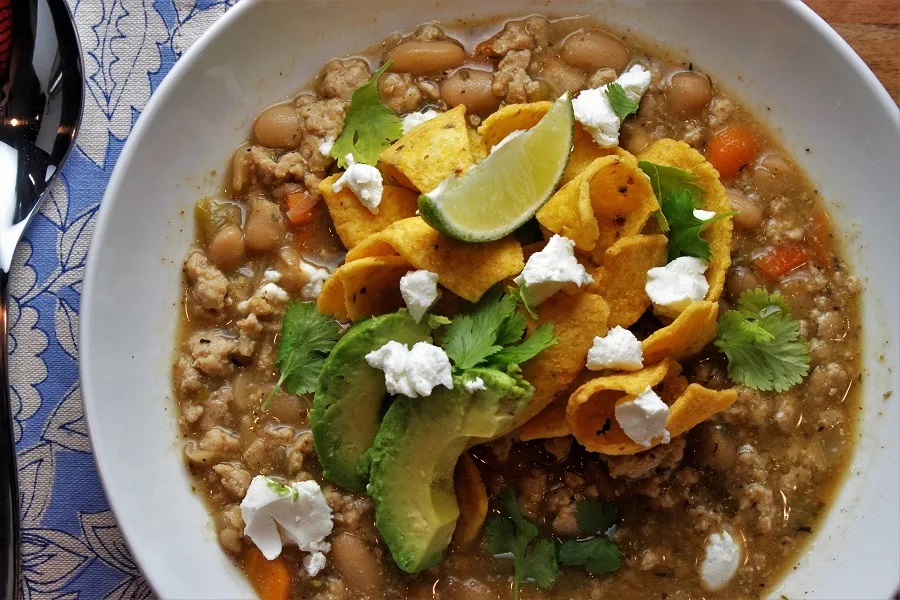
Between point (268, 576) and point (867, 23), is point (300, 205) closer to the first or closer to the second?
point (268, 576)

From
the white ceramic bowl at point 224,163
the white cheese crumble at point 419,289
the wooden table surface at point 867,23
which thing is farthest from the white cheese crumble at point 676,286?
the wooden table surface at point 867,23

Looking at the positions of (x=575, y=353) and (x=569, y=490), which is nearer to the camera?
(x=575, y=353)

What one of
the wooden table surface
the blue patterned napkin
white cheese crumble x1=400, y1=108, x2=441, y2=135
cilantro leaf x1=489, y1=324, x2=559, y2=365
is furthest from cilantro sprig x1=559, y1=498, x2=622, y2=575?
the wooden table surface

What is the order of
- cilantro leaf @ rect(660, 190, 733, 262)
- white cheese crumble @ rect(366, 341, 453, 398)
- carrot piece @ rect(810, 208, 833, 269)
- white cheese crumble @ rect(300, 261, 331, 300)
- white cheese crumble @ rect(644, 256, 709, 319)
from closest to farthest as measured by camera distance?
white cheese crumble @ rect(366, 341, 453, 398) < white cheese crumble @ rect(644, 256, 709, 319) < cilantro leaf @ rect(660, 190, 733, 262) < white cheese crumble @ rect(300, 261, 331, 300) < carrot piece @ rect(810, 208, 833, 269)

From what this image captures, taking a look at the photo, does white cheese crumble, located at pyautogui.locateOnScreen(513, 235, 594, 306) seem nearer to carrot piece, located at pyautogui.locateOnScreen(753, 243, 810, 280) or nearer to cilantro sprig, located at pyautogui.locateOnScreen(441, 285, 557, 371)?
cilantro sprig, located at pyautogui.locateOnScreen(441, 285, 557, 371)

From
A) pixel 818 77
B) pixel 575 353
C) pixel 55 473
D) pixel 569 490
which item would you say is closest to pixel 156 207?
pixel 55 473

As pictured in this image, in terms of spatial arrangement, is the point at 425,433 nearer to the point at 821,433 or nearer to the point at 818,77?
the point at 821,433

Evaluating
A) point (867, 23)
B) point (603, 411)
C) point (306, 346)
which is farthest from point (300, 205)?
point (867, 23)
